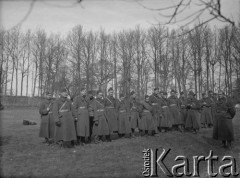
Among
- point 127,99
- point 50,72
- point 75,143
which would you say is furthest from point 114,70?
point 75,143

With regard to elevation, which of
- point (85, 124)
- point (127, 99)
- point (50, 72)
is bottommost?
point (85, 124)

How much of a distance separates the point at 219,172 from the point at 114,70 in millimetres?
34624

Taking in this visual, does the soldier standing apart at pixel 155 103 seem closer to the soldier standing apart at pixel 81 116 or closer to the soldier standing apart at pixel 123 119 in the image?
the soldier standing apart at pixel 123 119

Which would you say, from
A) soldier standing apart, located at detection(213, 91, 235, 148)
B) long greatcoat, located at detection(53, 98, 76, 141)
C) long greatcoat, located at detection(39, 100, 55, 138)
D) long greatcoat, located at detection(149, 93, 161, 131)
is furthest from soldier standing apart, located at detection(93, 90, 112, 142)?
soldier standing apart, located at detection(213, 91, 235, 148)

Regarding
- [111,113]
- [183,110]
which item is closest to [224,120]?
[183,110]

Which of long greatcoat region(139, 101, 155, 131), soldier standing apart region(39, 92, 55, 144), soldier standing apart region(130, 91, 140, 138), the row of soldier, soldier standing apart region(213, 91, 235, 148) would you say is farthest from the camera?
soldier standing apart region(130, 91, 140, 138)

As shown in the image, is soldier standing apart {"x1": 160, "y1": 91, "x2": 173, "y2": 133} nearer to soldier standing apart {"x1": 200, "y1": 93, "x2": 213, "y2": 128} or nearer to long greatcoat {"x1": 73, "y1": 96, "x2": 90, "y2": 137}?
soldier standing apart {"x1": 200, "y1": 93, "x2": 213, "y2": 128}

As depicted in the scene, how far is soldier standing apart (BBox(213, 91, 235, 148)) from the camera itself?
11625mm

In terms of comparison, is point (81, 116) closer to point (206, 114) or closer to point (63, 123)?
point (63, 123)

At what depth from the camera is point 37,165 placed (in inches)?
315

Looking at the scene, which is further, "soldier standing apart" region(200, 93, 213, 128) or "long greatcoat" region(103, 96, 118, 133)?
"soldier standing apart" region(200, 93, 213, 128)

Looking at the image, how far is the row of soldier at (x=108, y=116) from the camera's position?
1066 centimetres

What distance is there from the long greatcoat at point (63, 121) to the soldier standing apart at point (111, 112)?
218 cm

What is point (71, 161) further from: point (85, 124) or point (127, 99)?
point (127, 99)
